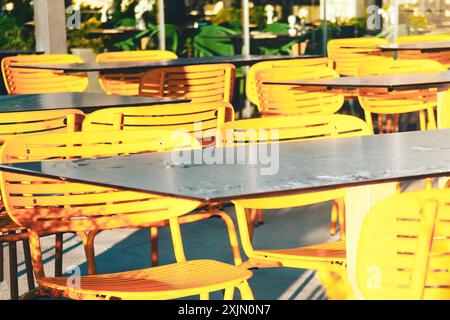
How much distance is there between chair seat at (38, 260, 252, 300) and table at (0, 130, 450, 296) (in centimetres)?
35

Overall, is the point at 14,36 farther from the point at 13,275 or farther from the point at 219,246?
the point at 13,275

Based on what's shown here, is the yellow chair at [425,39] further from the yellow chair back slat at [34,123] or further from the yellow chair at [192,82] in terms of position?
the yellow chair back slat at [34,123]

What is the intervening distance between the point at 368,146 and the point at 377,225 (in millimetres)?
840

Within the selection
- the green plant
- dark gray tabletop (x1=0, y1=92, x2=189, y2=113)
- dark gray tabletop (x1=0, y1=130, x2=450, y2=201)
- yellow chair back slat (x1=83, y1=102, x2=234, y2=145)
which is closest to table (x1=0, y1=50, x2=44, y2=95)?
the green plant

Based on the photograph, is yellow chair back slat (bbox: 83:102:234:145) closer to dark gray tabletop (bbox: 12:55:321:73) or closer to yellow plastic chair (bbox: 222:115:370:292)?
yellow plastic chair (bbox: 222:115:370:292)

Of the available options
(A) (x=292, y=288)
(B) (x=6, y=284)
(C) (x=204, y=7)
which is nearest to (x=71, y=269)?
(B) (x=6, y=284)

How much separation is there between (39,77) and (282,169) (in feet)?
18.1

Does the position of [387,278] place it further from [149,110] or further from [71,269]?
[71,269]

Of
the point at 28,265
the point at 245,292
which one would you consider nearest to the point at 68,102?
the point at 28,265

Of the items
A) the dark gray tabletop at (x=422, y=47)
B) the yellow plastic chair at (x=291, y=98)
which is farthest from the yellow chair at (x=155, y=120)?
the dark gray tabletop at (x=422, y=47)

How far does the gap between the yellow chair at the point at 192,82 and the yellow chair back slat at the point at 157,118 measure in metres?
2.71

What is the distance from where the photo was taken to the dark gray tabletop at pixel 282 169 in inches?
96.9

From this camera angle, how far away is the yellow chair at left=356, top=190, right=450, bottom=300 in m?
2.30

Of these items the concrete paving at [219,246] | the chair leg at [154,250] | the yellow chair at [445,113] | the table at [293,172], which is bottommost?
the concrete paving at [219,246]
